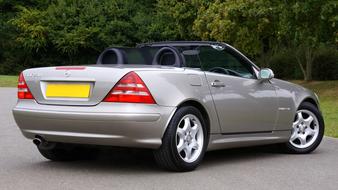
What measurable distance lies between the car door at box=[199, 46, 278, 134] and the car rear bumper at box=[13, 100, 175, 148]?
882 mm

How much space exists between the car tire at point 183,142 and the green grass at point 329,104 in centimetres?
428

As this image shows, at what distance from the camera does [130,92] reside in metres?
6.23

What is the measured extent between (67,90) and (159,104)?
937 millimetres

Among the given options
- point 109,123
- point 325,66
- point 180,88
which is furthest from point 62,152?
point 325,66

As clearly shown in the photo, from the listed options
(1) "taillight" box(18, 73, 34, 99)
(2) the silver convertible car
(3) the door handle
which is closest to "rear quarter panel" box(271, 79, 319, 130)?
(2) the silver convertible car

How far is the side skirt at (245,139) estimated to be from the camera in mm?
7054

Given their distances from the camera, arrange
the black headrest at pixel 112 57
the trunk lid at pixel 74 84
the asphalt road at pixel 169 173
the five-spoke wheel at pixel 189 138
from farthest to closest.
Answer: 1. the black headrest at pixel 112 57
2. the five-spoke wheel at pixel 189 138
3. the trunk lid at pixel 74 84
4. the asphalt road at pixel 169 173

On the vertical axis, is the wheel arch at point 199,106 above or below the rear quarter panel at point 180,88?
below

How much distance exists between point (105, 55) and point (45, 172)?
167 cm

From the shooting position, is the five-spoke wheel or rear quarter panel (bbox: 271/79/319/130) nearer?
the five-spoke wheel

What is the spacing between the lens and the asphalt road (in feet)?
19.5

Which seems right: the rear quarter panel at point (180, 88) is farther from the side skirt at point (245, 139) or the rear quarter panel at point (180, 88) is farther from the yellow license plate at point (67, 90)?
the yellow license plate at point (67, 90)

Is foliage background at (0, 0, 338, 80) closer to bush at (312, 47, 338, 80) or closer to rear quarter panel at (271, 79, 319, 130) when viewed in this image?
bush at (312, 47, 338, 80)

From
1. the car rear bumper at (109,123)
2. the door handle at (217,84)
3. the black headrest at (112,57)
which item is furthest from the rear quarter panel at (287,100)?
the car rear bumper at (109,123)
